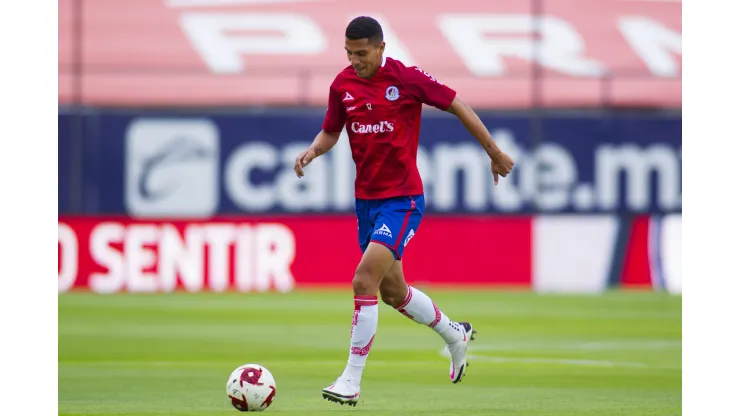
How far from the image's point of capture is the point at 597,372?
10023 millimetres

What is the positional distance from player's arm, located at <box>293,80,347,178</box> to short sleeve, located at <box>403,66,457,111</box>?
0.48m

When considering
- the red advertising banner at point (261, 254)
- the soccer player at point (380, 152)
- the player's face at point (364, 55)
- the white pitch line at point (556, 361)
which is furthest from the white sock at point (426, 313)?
the red advertising banner at point (261, 254)

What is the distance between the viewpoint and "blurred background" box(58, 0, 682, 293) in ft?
69.3

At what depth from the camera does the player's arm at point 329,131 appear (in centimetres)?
830

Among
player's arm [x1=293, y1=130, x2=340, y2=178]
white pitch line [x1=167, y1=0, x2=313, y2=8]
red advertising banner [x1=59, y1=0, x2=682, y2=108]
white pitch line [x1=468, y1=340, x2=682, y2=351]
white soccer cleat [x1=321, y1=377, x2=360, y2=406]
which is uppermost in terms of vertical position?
white pitch line [x1=167, y1=0, x2=313, y2=8]

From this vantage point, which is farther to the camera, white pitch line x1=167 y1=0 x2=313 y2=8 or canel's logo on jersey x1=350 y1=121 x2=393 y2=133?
white pitch line x1=167 y1=0 x2=313 y2=8

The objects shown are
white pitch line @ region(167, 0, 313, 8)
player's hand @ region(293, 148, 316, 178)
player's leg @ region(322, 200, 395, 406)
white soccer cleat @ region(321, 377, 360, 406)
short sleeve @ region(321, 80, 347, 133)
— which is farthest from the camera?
white pitch line @ region(167, 0, 313, 8)

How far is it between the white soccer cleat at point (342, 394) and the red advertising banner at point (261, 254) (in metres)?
13.3

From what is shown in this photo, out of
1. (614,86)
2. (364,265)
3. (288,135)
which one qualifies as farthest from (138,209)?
(364,265)

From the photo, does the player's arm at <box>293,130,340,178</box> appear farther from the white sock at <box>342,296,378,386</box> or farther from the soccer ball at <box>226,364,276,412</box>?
the soccer ball at <box>226,364,276,412</box>

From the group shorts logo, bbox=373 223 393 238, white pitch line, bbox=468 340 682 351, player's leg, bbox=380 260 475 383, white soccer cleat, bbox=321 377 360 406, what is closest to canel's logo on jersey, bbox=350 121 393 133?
shorts logo, bbox=373 223 393 238
